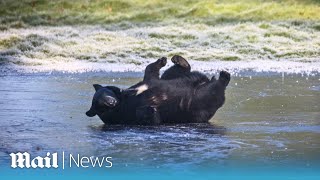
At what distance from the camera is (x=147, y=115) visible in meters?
5.89

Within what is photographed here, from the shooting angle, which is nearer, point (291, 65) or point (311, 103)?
point (311, 103)

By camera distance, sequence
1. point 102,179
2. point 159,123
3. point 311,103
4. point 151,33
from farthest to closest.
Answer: point 151,33
point 311,103
point 159,123
point 102,179

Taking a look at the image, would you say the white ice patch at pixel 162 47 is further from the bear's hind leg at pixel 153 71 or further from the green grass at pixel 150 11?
the bear's hind leg at pixel 153 71

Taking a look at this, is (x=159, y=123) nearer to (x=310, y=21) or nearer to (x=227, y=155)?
(x=227, y=155)

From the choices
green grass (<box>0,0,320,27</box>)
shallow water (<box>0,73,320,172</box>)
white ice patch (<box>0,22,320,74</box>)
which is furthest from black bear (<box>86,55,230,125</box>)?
green grass (<box>0,0,320,27</box>)

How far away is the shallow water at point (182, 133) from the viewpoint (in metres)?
4.77

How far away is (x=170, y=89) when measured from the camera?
20.1 feet

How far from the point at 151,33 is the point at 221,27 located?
159cm

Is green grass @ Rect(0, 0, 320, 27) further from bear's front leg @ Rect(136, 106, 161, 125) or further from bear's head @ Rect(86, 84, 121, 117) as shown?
bear's front leg @ Rect(136, 106, 161, 125)

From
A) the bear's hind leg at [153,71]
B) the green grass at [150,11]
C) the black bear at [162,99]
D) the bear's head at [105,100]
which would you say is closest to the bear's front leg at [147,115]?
the black bear at [162,99]

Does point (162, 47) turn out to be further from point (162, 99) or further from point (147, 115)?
point (147, 115)

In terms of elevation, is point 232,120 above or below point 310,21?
below

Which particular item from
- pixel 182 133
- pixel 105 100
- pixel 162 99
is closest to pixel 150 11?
pixel 162 99

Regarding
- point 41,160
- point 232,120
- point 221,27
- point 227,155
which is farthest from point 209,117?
point 221,27
